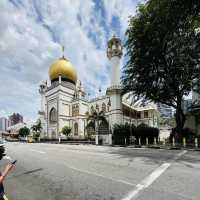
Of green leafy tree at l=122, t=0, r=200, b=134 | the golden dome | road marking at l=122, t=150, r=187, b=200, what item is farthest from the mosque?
road marking at l=122, t=150, r=187, b=200

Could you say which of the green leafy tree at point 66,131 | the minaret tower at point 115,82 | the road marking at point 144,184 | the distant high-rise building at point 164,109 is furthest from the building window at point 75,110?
the road marking at point 144,184

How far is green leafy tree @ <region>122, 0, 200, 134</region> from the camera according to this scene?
976 inches

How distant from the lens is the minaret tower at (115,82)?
1897 inches

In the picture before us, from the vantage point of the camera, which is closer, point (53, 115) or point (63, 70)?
point (63, 70)

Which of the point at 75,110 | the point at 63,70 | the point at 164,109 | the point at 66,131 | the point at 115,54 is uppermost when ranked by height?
the point at 63,70

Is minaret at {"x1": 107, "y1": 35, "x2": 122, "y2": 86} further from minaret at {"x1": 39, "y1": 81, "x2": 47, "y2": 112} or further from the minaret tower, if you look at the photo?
minaret at {"x1": 39, "y1": 81, "x2": 47, "y2": 112}

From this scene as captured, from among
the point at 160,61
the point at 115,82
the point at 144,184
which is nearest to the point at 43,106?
the point at 115,82

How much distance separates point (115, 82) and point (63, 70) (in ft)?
96.7

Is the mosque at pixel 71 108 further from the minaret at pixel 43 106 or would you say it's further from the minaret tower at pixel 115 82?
the minaret tower at pixel 115 82

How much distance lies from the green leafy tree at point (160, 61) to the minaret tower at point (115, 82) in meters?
17.0

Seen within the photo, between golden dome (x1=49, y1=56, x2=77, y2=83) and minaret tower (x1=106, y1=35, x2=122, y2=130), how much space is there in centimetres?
2599

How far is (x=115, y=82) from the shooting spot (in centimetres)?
4847

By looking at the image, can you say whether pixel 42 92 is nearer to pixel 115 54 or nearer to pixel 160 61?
pixel 115 54

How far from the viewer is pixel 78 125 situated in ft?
219
